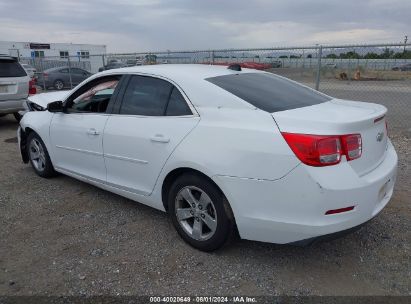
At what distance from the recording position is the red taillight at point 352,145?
2733 mm

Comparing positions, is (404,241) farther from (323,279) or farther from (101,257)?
(101,257)

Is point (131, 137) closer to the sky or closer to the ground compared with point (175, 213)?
closer to the sky

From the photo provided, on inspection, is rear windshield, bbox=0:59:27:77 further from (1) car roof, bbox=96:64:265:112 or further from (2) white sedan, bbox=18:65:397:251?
(1) car roof, bbox=96:64:265:112

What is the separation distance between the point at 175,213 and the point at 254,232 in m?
0.85

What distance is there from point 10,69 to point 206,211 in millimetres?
7412

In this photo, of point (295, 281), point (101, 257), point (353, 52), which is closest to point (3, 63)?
point (101, 257)

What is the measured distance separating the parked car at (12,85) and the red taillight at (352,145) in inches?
315

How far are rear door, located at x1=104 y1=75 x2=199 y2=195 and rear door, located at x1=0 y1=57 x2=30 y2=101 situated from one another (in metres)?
5.80

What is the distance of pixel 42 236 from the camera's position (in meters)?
3.76

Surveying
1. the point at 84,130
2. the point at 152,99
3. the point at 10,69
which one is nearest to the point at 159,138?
the point at 152,99

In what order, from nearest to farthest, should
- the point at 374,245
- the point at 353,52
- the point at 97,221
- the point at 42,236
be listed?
1. the point at 374,245
2. the point at 42,236
3. the point at 97,221
4. the point at 353,52

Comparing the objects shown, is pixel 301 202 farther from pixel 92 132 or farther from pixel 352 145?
pixel 92 132

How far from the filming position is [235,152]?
114 inches

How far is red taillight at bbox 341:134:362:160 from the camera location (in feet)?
8.97
